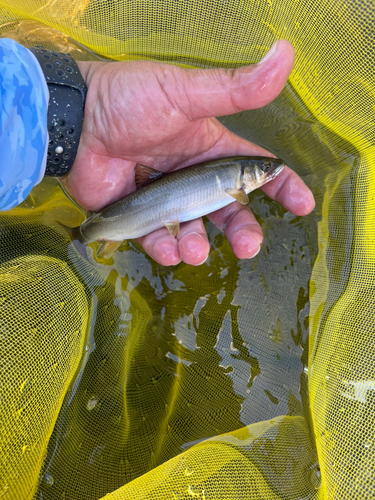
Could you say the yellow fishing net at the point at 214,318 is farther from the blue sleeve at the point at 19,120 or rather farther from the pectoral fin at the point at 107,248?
the blue sleeve at the point at 19,120

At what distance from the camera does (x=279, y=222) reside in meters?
2.62

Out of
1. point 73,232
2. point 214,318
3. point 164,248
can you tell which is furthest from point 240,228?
point 73,232

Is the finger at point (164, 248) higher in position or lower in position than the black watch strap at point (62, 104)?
lower

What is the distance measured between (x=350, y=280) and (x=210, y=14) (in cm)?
211

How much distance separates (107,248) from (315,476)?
1.97 m

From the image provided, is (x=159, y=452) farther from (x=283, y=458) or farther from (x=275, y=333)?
(x=275, y=333)

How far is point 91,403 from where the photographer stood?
7.01ft

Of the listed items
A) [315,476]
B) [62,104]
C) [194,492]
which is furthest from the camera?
[62,104]

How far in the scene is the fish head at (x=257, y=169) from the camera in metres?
2.12

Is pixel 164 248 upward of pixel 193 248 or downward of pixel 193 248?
downward

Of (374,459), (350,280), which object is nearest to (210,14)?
(350,280)

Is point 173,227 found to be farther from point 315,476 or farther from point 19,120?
point 315,476

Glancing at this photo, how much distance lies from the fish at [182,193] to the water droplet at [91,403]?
115cm

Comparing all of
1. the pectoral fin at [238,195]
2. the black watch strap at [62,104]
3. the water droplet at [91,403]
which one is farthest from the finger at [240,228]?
the water droplet at [91,403]
